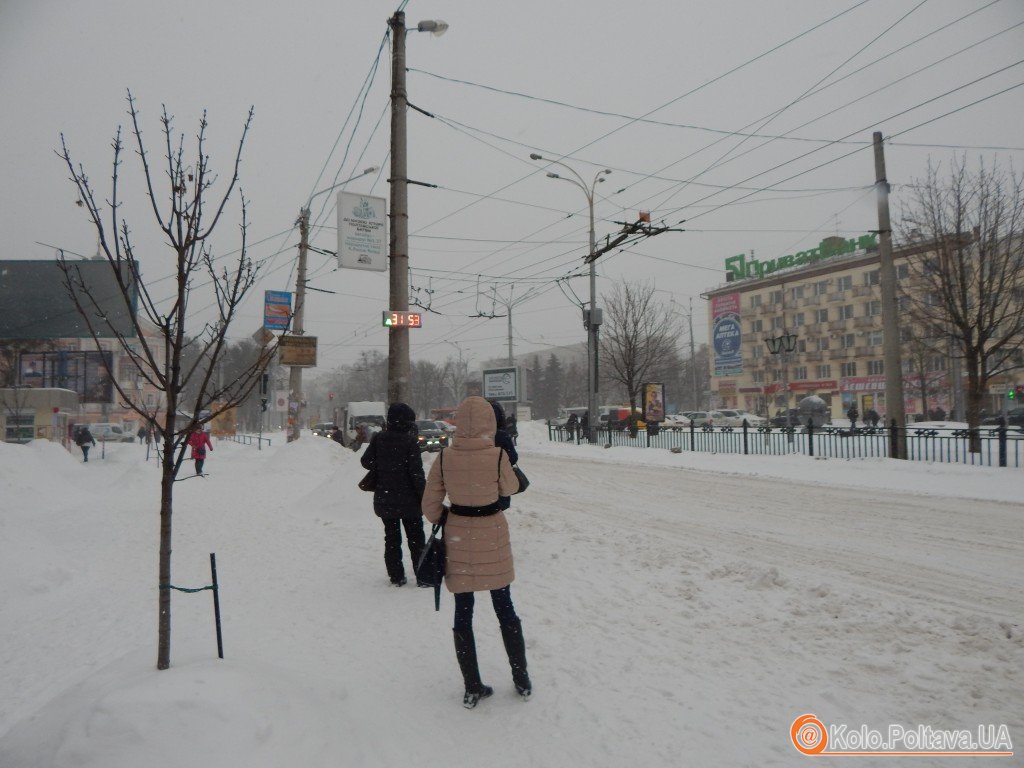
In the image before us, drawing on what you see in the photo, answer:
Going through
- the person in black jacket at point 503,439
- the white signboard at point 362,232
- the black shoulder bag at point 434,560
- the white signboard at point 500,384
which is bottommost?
the black shoulder bag at point 434,560

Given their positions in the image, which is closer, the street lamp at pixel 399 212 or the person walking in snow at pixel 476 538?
A: the person walking in snow at pixel 476 538

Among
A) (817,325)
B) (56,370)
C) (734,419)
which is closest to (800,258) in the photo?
(817,325)

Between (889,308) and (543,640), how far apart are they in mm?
15322

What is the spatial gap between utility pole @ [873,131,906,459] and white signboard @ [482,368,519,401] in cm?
1548

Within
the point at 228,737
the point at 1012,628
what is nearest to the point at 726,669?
the point at 1012,628

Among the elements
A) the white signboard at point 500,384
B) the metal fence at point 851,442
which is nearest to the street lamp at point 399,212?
the metal fence at point 851,442

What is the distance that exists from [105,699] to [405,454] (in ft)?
11.1

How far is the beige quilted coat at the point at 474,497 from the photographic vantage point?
12.2ft

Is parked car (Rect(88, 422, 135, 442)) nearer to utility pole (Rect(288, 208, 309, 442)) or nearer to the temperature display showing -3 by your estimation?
utility pole (Rect(288, 208, 309, 442))

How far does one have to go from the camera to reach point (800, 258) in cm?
6519

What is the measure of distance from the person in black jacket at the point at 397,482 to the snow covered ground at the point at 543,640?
1.55 ft

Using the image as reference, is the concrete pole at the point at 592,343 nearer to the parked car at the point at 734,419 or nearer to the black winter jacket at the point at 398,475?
the black winter jacket at the point at 398,475

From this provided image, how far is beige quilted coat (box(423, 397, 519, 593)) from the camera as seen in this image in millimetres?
3729

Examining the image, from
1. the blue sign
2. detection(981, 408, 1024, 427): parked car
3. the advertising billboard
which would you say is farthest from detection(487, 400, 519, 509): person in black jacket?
the advertising billboard
